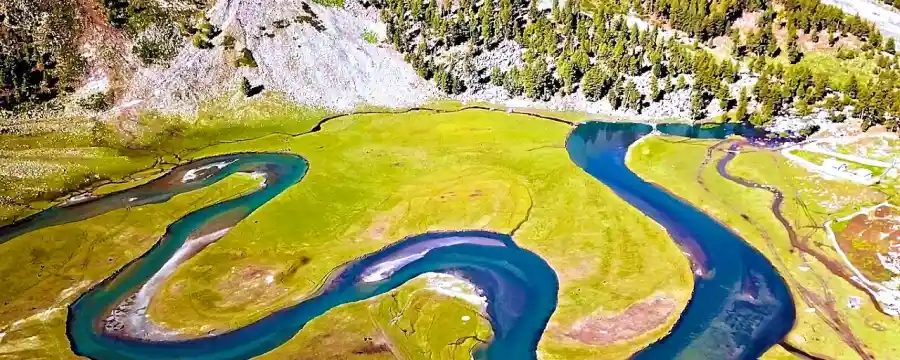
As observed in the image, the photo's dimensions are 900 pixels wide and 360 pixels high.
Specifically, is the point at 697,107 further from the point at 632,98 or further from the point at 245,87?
the point at 245,87

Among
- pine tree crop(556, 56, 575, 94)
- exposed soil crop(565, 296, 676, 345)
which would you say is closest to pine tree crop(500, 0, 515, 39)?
pine tree crop(556, 56, 575, 94)

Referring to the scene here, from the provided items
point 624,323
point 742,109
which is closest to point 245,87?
point 624,323

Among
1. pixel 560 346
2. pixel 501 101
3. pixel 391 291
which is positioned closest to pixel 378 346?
pixel 391 291

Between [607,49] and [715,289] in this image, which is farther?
[607,49]

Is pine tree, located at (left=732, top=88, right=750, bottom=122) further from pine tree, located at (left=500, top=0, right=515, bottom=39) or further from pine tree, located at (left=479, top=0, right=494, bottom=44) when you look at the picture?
pine tree, located at (left=479, top=0, right=494, bottom=44)

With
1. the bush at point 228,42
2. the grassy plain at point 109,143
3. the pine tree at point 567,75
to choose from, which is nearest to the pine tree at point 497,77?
the pine tree at point 567,75

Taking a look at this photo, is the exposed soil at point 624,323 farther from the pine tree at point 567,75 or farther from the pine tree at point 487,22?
the pine tree at point 487,22
